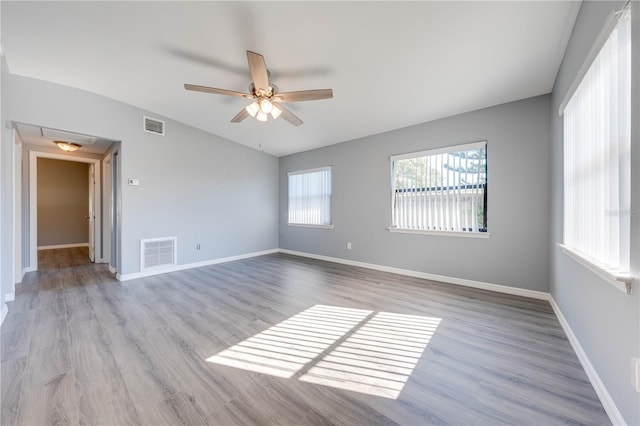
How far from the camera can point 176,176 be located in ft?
14.8

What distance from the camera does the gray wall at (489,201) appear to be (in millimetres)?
3066

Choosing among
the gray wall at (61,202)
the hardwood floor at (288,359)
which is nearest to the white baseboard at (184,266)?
the hardwood floor at (288,359)

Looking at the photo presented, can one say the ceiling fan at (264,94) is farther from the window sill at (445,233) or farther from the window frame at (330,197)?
the window sill at (445,233)

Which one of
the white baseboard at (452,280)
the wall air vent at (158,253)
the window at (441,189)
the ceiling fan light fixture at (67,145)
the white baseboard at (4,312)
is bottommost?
the white baseboard at (4,312)

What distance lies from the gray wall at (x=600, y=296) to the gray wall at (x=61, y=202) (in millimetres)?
10715

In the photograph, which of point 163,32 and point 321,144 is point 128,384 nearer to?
point 163,32

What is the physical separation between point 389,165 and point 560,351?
3186 mm

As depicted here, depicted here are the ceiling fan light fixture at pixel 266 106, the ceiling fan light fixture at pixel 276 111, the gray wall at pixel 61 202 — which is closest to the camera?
the ceiling fan light fixture at pixel 266 106

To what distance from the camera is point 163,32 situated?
2.39 meters

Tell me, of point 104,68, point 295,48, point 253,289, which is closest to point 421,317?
point 253,289

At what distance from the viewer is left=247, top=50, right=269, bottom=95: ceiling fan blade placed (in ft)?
7.10

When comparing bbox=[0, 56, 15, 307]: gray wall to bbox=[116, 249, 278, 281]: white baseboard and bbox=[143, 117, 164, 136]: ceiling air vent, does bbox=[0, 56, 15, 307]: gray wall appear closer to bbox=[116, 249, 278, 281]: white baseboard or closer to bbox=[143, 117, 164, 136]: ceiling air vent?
bbox=[116, 249, 278, 281]: white baseboard

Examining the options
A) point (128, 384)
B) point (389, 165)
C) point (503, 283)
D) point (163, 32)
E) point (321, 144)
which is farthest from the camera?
point (321, 144)

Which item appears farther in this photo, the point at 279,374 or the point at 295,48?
the point at 295,48
